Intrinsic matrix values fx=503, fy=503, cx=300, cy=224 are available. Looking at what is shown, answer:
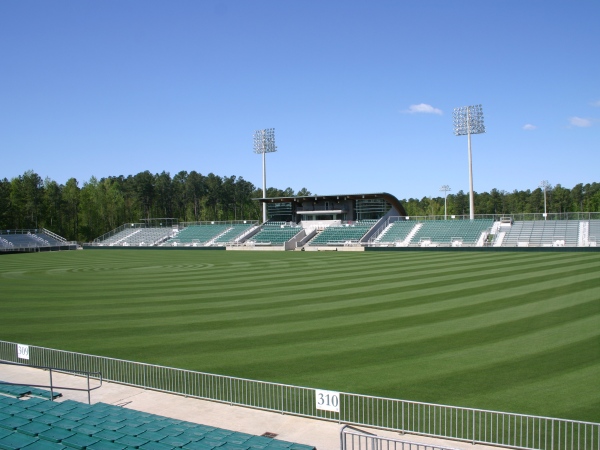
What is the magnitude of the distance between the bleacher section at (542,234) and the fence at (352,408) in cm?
4906

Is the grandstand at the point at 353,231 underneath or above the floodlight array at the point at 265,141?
underneath

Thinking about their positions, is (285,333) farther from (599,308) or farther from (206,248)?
(206,248)

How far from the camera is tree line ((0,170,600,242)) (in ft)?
301

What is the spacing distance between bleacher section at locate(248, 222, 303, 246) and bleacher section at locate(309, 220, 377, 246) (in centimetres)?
446

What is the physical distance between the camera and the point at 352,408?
38.6 feet

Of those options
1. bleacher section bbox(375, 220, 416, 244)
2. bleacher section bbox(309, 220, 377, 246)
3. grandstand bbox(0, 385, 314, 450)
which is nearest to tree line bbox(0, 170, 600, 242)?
bleacher section bbox(309, 220, 377, 246)

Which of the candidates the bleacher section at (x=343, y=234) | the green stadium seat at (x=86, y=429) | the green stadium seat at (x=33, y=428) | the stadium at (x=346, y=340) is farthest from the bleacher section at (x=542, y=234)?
the green stadium seat at (x=33, y=428)

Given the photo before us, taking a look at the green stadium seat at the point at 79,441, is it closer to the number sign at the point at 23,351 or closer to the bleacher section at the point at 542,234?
the number sign at the point at 23,351

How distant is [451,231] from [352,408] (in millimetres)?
55955

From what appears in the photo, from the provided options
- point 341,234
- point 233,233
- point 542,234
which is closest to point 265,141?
point 233,233

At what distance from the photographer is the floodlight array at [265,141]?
8619cm

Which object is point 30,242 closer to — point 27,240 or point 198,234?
point 27,240

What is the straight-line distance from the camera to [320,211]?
79312 millimetres

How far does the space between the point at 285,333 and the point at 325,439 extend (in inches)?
345
